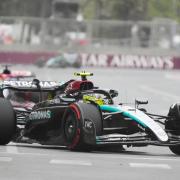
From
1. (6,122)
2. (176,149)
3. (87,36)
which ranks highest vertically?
(87,36)

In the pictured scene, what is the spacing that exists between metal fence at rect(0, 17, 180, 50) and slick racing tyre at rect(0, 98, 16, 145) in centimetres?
6646

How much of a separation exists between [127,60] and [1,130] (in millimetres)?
65794

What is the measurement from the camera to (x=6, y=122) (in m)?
13.2

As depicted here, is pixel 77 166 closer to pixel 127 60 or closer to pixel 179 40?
pixel 127 60

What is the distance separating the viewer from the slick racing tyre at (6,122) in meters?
13.1

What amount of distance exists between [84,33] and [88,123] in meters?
69.6

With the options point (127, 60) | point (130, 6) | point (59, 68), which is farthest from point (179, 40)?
point (130, 6)

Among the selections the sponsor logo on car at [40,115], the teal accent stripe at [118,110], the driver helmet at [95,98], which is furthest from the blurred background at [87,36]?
the teal accent stripe at [118,110]

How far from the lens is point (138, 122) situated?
12312 mm

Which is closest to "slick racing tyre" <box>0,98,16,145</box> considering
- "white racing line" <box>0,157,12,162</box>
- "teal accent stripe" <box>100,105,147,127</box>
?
"teal accent stripe" <box>100,105,147,127</box>

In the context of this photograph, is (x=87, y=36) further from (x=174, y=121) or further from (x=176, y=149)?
(x=176, y=149)

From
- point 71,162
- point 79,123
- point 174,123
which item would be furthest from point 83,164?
point 174,123

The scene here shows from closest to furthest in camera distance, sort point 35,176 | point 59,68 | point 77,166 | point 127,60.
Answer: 1. point 35,176
2. point 77,166
3. point 59,68
4. point 127,60

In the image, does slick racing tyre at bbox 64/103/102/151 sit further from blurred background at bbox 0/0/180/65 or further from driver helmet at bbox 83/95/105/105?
blurred background at bbox 0/0/180/65
